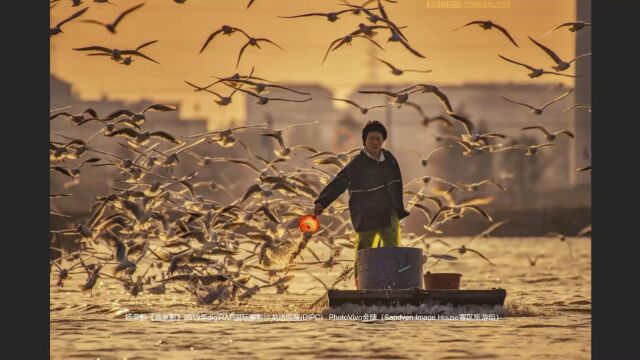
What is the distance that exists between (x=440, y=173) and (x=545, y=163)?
7718 mm

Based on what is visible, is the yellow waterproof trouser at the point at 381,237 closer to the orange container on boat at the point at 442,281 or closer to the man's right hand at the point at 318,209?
the man's right hand at the point at 318,209

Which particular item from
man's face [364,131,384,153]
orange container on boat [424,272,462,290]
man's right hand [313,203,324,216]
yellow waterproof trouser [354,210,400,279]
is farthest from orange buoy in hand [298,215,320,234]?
orange container on boat [424,272,462,290]

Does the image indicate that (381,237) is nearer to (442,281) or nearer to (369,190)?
(369,190)

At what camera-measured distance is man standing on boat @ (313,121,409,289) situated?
2125 cm

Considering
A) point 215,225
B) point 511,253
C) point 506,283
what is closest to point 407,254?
point 215,225

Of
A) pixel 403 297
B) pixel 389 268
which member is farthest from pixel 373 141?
pixel 403 297

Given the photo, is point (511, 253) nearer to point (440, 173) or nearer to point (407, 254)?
point (407, 254)

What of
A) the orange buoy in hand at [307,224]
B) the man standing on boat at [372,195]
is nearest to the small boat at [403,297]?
the man standing on boat at [372,195]

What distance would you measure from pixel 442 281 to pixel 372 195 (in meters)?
1.91

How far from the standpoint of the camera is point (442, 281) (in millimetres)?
21859

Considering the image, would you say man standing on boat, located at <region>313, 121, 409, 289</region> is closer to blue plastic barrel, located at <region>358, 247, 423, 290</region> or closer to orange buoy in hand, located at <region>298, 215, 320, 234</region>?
blue plastic barrel, located at <region>358, 247, 423, 290</region>

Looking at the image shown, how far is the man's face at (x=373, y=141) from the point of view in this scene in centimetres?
2105

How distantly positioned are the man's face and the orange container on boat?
2330 mm

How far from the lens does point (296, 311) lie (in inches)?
865
